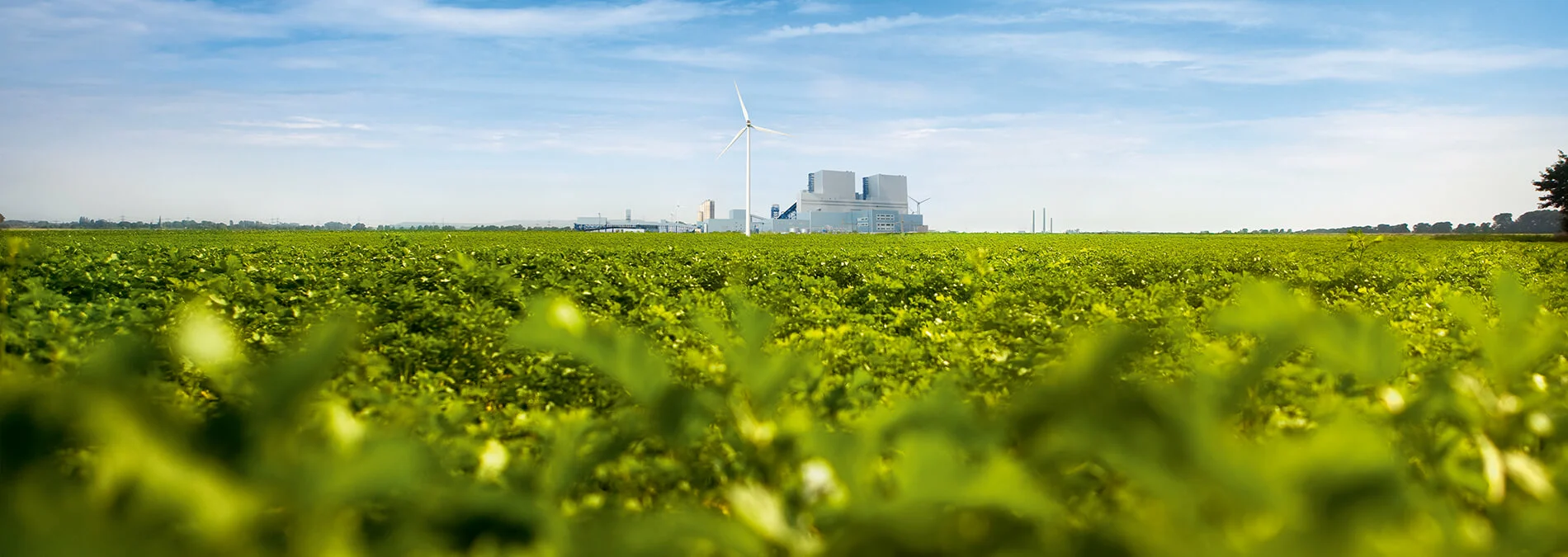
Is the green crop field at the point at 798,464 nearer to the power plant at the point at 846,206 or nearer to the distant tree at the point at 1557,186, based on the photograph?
the distant tree at the point at 1557,186

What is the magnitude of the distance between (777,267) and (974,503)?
547 inches

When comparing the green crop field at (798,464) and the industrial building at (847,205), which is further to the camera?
the industrial building at (847,205)

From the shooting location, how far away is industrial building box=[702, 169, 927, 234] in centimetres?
14350

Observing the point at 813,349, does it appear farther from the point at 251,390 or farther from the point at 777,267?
the point at 777,267

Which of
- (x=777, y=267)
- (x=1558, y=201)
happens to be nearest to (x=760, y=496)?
(x=777, y=267)

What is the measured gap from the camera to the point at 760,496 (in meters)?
0.70

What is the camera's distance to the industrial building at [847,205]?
14350 cm

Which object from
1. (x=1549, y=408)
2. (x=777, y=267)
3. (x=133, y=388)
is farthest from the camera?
(x=777, y=267)

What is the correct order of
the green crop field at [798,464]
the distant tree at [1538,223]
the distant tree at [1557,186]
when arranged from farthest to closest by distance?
the distant tree at [1538,223]
the distant tree at [1557,186]
the green crop field at [798,464]

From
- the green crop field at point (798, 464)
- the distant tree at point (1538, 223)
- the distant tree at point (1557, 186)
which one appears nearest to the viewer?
the green crop field at point (798, 464)

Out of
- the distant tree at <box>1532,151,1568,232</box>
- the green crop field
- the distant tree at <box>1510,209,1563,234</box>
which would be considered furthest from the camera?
the distant tree at <box>1510,209,1563,234</box>

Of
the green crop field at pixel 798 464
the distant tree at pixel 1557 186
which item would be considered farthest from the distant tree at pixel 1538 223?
the green crop field at pixel 798 464

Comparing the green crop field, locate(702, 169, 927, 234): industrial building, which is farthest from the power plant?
the green crop field

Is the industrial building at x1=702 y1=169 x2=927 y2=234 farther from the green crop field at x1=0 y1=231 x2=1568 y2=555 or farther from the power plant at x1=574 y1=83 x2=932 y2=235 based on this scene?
the green crop field at x1=0 y1=231 x2=1568 y2=555
